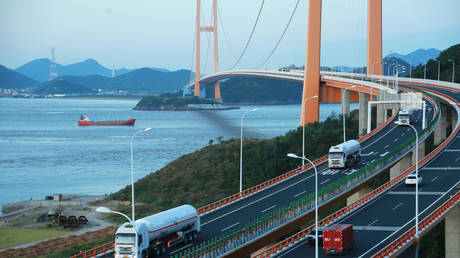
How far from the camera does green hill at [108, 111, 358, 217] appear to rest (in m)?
65.4

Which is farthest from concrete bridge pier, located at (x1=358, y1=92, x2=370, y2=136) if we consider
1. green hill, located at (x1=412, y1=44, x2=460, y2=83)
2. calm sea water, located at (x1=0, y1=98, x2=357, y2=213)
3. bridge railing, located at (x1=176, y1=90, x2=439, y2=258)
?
bridge railing, located at (x1=176, y1=90, x2=439, y2=258)

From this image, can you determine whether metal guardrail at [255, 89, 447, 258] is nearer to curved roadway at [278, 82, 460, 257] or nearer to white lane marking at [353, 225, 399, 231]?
curved roadway at [278, 82, 460, 257]

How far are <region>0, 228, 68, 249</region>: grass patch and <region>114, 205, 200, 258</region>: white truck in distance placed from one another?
22.9 m

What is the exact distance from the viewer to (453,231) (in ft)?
133

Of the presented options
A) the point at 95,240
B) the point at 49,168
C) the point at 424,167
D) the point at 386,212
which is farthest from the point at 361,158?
the point at 49,168

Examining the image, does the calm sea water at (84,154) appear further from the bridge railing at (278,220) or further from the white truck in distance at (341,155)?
the bridge railing at (278,220)

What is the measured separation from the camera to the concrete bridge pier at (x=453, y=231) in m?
40.3

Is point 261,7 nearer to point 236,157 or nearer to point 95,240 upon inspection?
point 236,157

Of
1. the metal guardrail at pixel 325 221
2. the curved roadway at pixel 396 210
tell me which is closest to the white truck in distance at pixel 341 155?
the metal guardrail at pixel 325 221

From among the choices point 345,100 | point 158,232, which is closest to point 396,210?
point 158,232

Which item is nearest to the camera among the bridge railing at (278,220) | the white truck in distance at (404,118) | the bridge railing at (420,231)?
the bridge railing at (278,220)

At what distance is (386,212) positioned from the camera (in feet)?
131

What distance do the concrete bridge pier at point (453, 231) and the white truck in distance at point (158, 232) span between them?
1562 centimetres

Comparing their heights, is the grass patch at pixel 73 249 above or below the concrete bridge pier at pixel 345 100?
below
